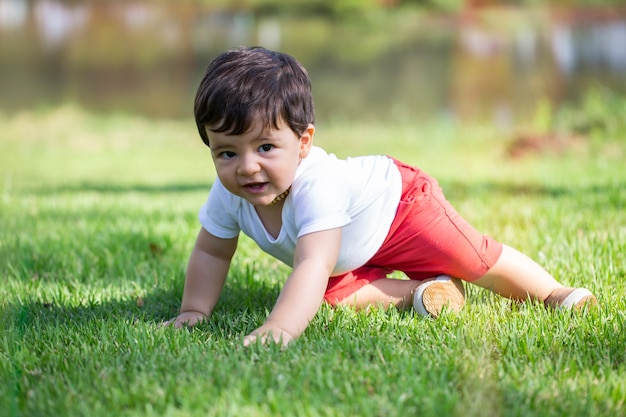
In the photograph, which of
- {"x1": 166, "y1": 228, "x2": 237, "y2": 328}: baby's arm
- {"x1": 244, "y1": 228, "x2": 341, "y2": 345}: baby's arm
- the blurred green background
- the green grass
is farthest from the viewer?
the blurred green background

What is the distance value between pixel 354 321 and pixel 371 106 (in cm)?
982

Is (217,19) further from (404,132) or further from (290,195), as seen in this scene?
(290,195)

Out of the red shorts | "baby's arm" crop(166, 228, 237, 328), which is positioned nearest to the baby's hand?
"baby's arm" crop(166, 228, 237, 328)

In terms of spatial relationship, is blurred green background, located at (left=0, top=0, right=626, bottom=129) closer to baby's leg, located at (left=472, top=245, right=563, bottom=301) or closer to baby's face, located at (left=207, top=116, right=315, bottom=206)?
baby's leg, located at (left=472, top=245, right=563, bottom=301)

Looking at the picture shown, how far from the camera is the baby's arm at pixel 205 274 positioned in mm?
2490

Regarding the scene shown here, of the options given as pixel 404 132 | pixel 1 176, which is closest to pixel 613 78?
pixel 404 132

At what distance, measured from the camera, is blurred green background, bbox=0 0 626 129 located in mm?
12227

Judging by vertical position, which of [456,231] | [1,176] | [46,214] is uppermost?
[456,231]

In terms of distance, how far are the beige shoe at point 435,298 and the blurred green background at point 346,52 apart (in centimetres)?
753

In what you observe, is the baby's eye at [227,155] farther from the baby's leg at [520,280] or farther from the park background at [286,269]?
the baby's leg at [520,280]

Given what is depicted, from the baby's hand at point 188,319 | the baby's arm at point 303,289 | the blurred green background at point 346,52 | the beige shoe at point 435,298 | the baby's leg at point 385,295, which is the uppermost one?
the baby's arm at point 303,289

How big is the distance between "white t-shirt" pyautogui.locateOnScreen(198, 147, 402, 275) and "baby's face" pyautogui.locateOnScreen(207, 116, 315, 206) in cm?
8

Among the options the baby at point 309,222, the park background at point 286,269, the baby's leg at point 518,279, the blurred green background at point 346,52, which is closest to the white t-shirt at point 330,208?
the baby at point 309,222

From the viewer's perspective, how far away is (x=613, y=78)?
12.6 metres
